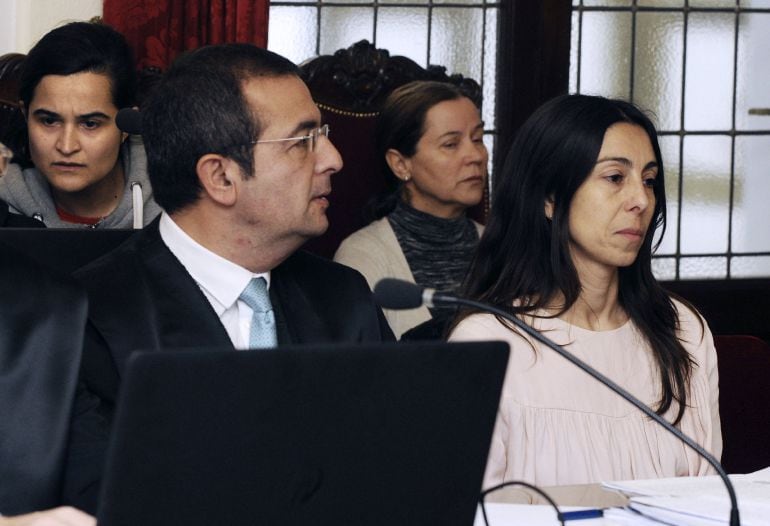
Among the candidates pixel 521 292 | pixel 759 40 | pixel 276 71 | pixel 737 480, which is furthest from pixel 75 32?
pixel 759 40

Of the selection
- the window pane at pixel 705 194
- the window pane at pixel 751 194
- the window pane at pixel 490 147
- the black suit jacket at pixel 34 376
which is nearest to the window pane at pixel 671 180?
the window pane at pixel 705 194

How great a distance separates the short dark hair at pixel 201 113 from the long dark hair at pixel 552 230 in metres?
0.54

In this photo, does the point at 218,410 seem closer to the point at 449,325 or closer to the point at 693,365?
the point at 449,325

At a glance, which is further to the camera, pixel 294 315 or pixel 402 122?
pixel 402 122

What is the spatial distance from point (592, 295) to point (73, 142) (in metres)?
1.21

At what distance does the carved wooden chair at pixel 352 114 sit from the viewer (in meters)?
3.25

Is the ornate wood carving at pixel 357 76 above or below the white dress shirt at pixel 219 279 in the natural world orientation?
above

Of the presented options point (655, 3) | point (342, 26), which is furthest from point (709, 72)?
point (342, 26)

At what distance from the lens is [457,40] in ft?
13.2

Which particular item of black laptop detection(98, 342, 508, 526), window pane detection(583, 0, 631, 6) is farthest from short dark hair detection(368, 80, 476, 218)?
black laptop detection(98, 342, 508, 526)

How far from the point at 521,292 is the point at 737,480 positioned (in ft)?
1.89

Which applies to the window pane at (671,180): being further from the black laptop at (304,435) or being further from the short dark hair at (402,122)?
the black laptop at (304,435)

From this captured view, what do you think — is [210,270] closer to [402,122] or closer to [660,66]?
[402,122]

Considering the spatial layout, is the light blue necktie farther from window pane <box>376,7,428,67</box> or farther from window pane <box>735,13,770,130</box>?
window pane <box>735,13,770,130</box>
